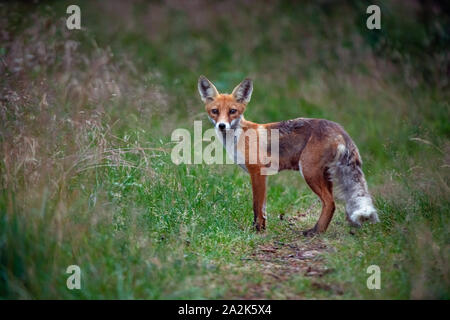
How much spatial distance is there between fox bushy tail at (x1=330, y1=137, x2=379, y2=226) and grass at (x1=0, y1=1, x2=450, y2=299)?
1.13 ft

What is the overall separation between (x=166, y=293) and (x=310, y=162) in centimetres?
266

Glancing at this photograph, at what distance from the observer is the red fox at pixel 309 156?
5.43 meters

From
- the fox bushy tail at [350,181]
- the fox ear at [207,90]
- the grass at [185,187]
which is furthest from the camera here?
the fox ear at [207,90]

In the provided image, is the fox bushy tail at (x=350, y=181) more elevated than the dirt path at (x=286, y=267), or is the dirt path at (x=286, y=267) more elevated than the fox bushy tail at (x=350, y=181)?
the fox bushy tail at (x=350, y=181)

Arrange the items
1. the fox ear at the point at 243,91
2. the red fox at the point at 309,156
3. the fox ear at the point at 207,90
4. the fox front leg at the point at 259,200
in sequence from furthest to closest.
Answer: the fox ear at the point at 207,90 → the fox ear at the point at 243,91 → the fox front leg at the point at 259,200 → the red fox at the point at 309,156

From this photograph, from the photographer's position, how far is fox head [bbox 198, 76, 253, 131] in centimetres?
585

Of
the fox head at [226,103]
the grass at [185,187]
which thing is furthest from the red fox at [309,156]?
the grass at [185,187]

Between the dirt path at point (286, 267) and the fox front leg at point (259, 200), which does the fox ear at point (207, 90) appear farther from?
the dirt path at point (286, 267)

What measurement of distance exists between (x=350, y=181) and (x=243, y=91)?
187cm

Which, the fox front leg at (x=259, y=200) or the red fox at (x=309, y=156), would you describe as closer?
the red fox at (x=309, y=156)

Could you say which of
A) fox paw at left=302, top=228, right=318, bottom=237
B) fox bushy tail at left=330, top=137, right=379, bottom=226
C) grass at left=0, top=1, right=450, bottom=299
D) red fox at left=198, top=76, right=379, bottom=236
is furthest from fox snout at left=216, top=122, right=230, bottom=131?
fox paw at left=302, top=228, right=318, bottom=237
